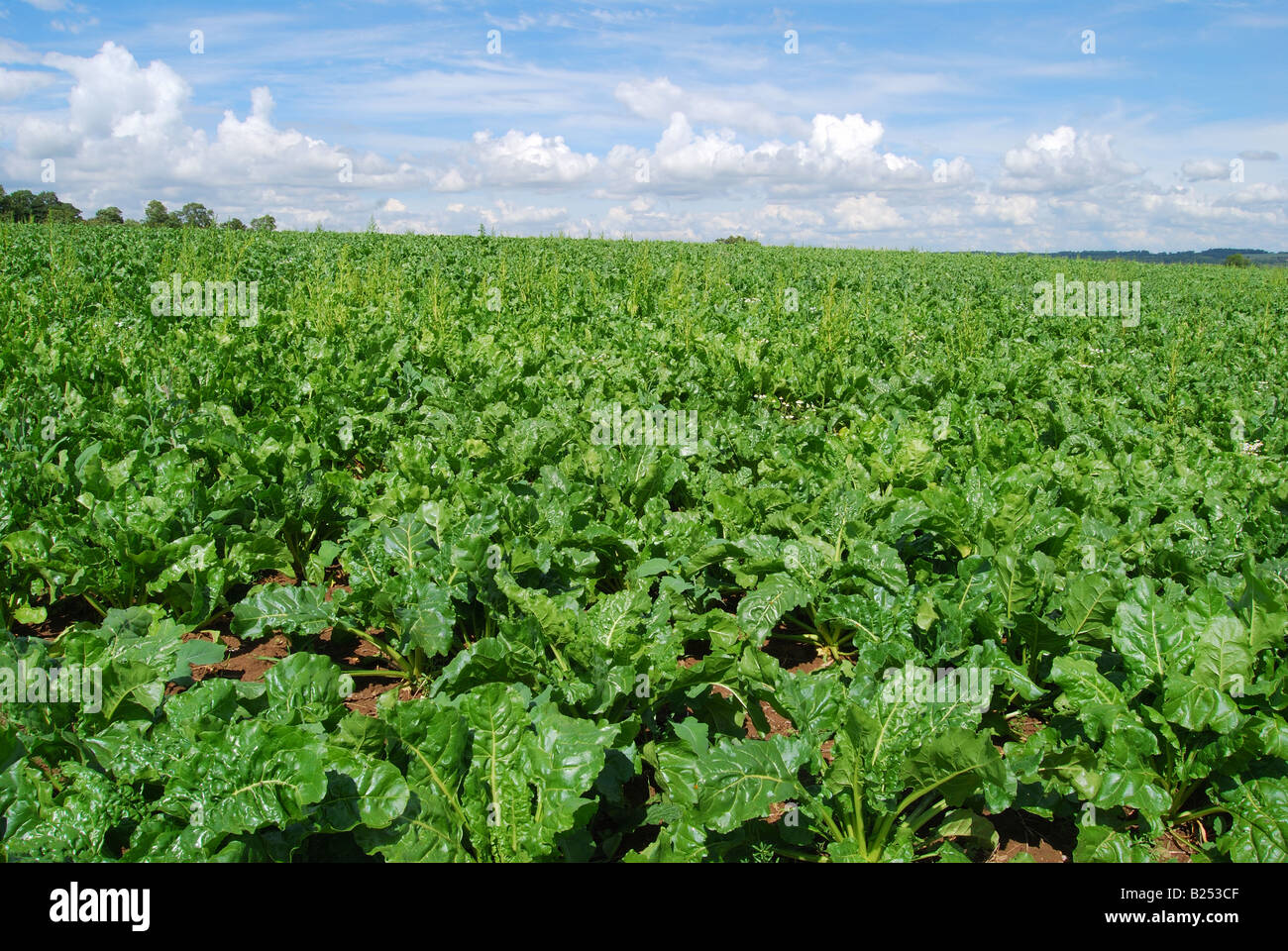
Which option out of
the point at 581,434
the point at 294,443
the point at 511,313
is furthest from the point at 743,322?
the point at 294,443

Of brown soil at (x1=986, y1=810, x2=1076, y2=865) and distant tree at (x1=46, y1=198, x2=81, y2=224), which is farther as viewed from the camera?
distant tree at (x1=46, y1=198, x2=81, y2=224)

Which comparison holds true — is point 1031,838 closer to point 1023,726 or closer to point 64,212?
point 1023,726

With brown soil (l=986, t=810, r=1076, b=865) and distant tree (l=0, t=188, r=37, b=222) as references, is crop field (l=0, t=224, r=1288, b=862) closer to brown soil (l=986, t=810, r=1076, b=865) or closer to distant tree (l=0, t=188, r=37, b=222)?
brown soil (l=986, t=810, r=1076, b=865)

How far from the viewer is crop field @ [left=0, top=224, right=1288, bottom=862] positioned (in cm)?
249

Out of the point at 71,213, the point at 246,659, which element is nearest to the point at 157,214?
the point at 71,213

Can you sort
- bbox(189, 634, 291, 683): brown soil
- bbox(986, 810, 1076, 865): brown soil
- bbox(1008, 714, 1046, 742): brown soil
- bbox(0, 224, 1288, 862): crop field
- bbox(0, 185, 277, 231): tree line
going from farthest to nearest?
bbox(0, 185, 277, 231): tree line < bbox(189, 634, 291, 683): brown soil < bbox(1008, 714, 1046, 742): brown soil < bbox(986, 810, 1076, 865): brown soil < bbox(0, 224, 1288, 862): crop field

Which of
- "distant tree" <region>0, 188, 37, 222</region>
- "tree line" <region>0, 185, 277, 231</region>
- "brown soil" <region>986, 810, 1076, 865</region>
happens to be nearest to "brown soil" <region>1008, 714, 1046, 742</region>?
"brown soil" <region>986, 810, 1076, 865</region>

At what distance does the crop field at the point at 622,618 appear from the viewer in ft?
8.17

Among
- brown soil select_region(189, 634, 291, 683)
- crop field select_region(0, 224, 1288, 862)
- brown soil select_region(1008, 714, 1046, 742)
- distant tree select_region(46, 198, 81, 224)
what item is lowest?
brown soil select_region(1008, 714, 1046, 742)

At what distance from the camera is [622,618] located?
10.8 ft

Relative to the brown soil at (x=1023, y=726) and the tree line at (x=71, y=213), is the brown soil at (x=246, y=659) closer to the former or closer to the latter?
the brown soil at (x=1023, y=726)

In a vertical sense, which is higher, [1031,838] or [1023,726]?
[1023,726]

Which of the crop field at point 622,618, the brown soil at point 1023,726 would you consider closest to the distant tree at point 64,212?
the crop field at point 622,618

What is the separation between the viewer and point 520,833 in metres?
2.43
